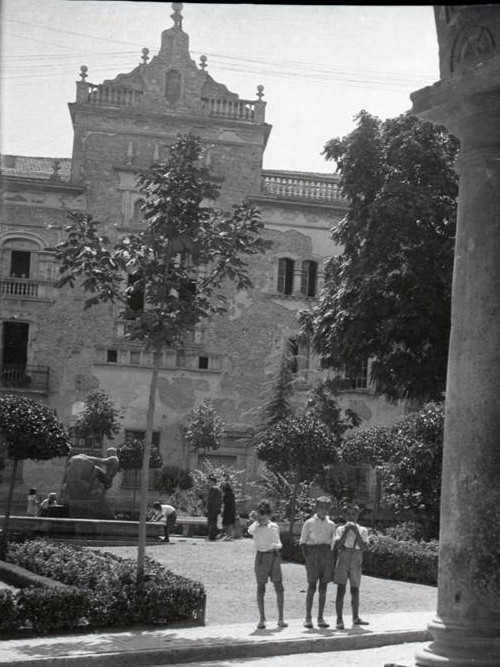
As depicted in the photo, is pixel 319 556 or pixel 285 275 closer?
pixel 319 556

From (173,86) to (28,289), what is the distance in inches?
318

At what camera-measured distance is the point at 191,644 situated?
9500 mm

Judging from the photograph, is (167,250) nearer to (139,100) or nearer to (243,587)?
(243,587)

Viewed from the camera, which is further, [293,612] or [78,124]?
[78,124]

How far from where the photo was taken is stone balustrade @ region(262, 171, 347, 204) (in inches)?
1339

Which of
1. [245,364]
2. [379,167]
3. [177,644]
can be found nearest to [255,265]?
[245,364]

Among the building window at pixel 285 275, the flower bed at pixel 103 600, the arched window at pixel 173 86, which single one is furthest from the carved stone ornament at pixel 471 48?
the arched window at pixel 173 86

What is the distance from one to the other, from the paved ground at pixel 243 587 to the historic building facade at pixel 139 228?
1273 centimetres

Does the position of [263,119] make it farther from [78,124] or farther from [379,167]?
[379,167]

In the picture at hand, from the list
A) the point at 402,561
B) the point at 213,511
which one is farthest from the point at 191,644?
the point at 213,511

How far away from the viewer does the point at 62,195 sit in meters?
32.4

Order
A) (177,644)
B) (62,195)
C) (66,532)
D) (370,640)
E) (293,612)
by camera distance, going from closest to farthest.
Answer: (177,644) < (370,640) < (293,612) < (66,532) < (62,195)

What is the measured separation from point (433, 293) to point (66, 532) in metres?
8.19

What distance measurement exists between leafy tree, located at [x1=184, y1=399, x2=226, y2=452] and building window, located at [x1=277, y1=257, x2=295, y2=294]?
5.23m
